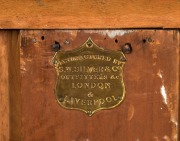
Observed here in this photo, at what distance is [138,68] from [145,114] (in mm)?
166

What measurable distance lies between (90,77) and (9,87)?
12.0 inches

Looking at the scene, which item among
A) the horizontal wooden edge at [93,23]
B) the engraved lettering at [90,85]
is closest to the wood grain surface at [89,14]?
the horizontal wooden edge at [93,23]

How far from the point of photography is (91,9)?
1665 millimetres

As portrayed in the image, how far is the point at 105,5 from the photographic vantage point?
5.46 feet

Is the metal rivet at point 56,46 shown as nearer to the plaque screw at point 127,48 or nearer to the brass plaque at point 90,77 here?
the brass plaque at point 90,77

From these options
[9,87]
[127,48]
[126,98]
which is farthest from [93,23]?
[9,87]

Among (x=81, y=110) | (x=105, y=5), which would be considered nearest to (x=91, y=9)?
(x=105, y=5)

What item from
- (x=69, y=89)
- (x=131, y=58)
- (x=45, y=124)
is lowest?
(x=45, y=124)

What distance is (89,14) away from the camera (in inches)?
65.6

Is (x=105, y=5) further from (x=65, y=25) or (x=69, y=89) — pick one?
(x=69, y=89)

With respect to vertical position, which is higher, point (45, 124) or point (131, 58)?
point (131, 58)

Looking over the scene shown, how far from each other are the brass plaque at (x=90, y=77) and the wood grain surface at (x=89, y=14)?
3.6 inches

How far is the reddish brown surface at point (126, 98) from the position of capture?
168cm

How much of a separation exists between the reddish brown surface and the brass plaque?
0.8 inches
